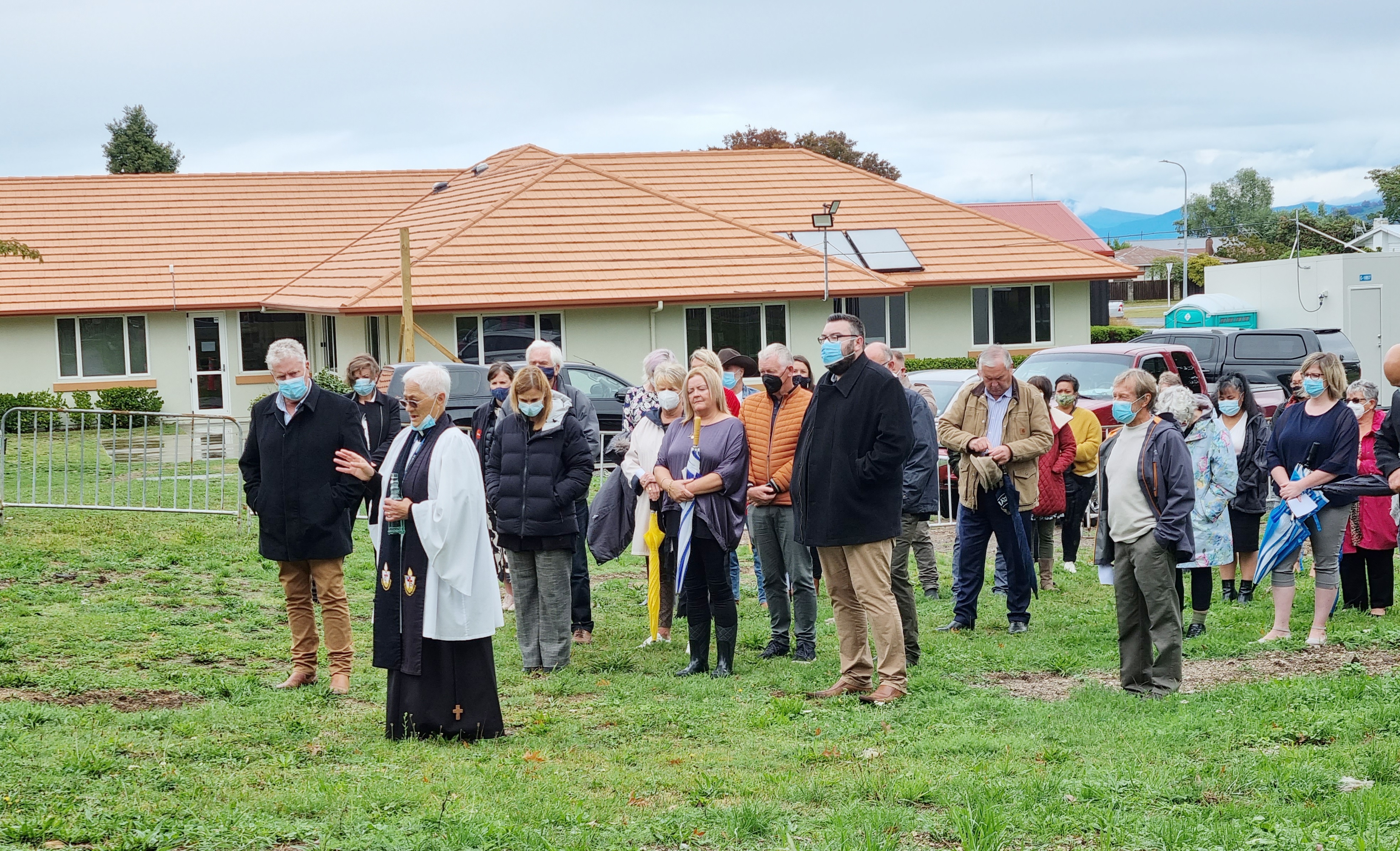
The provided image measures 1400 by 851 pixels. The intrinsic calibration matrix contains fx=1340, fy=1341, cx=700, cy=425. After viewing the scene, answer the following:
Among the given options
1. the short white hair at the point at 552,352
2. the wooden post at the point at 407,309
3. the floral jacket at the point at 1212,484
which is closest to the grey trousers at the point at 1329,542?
the floral jacket at the point at 1212,484

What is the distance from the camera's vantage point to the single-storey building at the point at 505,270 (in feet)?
83.9

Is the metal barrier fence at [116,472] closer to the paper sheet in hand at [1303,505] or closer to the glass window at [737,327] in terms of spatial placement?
the paper sheet in hand at [1303,505]

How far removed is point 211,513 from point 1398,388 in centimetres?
1111

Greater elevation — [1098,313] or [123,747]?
[1098,313]

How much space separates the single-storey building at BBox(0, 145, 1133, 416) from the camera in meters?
25.6

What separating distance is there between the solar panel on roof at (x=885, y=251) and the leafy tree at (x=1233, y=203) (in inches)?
3988

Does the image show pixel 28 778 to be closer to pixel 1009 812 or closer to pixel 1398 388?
pixel 1009 812

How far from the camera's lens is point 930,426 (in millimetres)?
10133

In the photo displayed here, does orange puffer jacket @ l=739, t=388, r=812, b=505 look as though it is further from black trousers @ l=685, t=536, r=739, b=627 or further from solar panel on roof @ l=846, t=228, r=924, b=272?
solar panel on roof @ l=846, t=228, r=924, b=272

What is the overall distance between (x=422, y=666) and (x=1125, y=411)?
13.9ft

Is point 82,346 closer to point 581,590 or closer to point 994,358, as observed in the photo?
point 581,590

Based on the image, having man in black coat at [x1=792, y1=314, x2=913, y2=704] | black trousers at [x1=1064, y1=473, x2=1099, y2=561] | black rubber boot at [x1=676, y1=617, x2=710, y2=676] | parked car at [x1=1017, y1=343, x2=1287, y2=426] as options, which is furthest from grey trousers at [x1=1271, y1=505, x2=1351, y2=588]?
parked car at [x1=1017, y1=343, x2=1287, y2=426]

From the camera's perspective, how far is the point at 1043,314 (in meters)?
30.1

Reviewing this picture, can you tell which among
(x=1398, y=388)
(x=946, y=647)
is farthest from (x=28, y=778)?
(x=1398, y=388)
